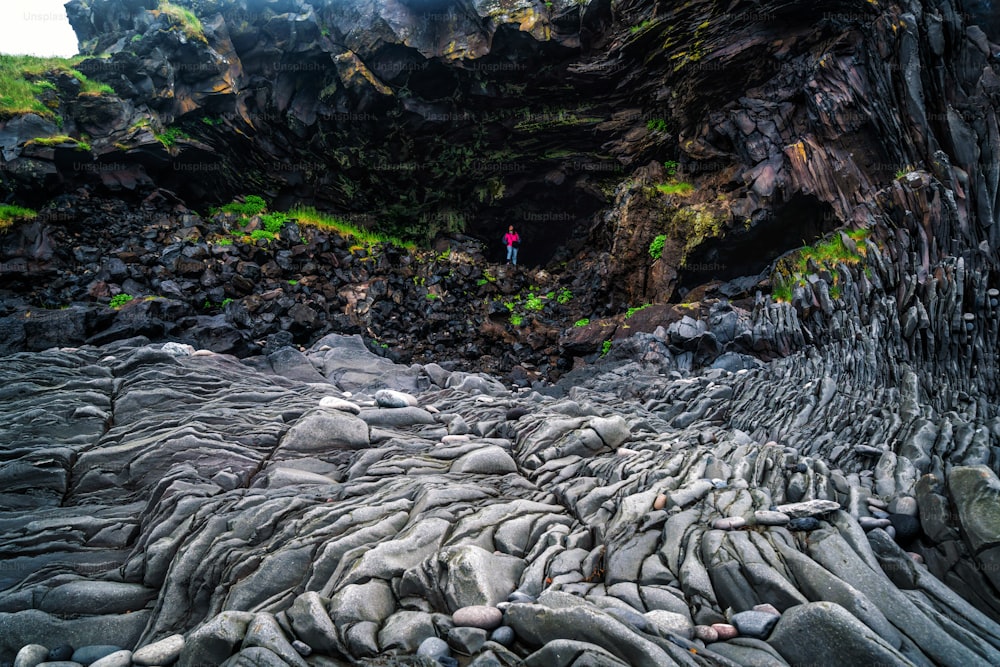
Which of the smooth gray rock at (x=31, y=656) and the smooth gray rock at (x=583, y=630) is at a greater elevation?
the smooth gray rock at (x=583, y=630)

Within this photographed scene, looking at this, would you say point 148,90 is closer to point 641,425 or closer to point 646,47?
point 646,47

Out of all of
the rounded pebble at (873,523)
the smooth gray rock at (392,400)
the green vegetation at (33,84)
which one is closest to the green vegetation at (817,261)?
the rounded pebble at (873,523)

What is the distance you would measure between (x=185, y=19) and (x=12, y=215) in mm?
10289

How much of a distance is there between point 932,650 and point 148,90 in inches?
1040

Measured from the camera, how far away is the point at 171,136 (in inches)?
794

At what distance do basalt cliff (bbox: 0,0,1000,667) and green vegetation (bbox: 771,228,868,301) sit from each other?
157 mm

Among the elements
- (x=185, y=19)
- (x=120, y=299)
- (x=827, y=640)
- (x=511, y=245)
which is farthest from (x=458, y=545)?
(x=185, y=19)

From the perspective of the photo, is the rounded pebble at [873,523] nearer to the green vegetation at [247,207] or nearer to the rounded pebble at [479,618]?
the rounded pebble at [479,618]

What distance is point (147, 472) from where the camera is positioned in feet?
18.4

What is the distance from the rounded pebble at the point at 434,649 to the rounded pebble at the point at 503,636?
0.94 feet

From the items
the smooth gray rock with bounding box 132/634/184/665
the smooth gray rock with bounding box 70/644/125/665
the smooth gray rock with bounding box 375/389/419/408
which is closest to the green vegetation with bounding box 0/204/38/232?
the smooth gray rock with bounding box 375/389/419/408

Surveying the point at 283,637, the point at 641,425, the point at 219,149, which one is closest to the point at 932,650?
the point at 283,637

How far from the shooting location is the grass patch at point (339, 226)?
74.2 ft

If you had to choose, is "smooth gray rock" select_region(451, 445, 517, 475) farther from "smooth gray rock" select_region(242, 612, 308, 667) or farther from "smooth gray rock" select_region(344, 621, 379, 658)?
"smooth gray rock" select_region(242, 612, 308, 667)
